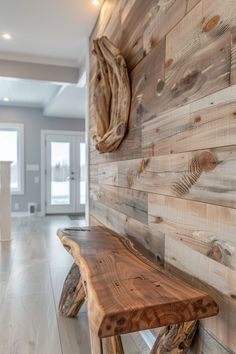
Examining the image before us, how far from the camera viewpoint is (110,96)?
2139mm

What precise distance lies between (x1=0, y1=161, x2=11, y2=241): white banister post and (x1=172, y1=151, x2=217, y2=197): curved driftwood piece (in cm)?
388

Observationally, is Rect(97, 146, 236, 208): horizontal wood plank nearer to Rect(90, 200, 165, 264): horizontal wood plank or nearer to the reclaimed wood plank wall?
the reclaimed wood plank wall

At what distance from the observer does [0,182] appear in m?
4.57

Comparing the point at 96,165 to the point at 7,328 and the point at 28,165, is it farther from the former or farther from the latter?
the point at 28,165

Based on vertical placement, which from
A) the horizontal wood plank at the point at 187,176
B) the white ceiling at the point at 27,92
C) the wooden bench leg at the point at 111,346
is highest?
the white ceiling at the point at 27,92

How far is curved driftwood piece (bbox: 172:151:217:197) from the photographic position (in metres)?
1.04

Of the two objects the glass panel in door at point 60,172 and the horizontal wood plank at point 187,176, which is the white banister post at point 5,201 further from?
the horizontal wood plank at point 187,176

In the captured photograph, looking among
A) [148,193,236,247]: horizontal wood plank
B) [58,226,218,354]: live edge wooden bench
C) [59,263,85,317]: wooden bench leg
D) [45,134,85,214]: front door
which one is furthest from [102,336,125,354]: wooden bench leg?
[45,134,85,214]: front door

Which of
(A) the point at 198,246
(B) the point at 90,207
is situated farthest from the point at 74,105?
(A) the point at 198,246

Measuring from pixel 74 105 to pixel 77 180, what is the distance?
2.19 metres

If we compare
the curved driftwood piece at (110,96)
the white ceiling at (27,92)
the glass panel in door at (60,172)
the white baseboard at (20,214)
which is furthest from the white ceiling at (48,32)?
the white baseboard at (20,214)

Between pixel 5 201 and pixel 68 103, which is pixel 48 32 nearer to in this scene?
pixel 68 103

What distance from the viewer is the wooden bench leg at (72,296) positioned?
2.09 metres

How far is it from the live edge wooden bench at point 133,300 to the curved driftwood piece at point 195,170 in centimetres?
37
